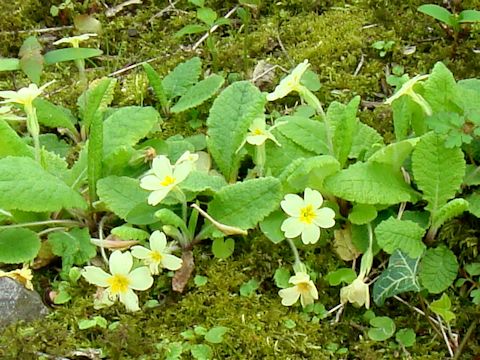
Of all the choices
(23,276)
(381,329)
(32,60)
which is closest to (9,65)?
(32,60)

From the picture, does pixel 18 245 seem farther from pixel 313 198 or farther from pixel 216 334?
pixel 313 198

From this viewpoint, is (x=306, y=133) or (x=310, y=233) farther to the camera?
(x=306, y=133)

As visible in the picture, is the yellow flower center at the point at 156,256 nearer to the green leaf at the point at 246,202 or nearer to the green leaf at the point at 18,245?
the green leaf at the point at 246,202

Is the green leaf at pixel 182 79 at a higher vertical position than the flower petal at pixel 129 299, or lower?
higher

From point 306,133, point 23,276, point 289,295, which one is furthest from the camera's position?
point 306,133

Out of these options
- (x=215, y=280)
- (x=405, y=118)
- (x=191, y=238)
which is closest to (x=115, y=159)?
(x=191, y=238)

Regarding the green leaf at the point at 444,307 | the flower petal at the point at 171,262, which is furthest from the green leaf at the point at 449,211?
the flower petal at the point at 171,262

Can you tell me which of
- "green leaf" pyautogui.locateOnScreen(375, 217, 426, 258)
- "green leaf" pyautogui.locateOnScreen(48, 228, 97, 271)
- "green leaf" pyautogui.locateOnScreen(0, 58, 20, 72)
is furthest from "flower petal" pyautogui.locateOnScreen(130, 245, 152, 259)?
"green leaf" pyautogui.locateOnScreen(0, 58, 20, 72)
